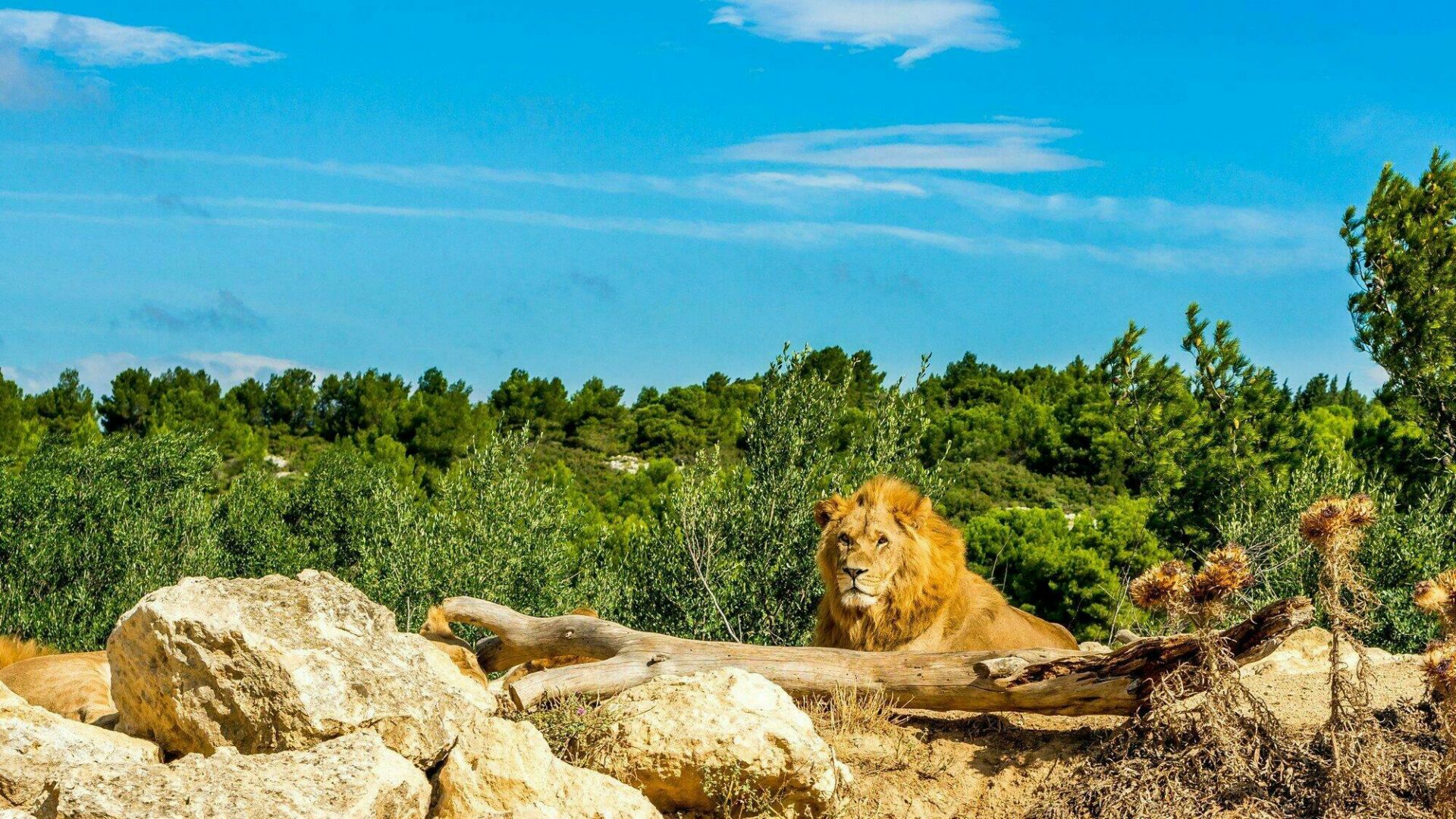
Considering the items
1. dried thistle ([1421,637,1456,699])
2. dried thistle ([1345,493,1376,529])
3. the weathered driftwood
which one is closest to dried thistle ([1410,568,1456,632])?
dried thistle ([1421,637,1456,699])

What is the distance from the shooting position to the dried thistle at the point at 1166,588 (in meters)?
7.14

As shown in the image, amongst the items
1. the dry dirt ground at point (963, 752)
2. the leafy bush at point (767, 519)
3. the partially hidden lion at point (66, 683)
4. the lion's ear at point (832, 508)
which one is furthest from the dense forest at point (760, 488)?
the partially hidden lion at point (66, 683)

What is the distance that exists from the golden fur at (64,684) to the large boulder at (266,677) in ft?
5.38

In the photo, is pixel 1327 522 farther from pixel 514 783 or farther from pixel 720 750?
pixel 514 783

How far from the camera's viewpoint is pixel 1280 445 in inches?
864

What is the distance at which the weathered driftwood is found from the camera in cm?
775

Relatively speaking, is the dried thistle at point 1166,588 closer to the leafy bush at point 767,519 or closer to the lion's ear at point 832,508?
the lion's ear at point 832,508

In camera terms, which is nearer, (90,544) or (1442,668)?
(1442,668)

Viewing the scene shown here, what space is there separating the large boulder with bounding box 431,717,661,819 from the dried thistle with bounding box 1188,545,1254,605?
3.21 meters

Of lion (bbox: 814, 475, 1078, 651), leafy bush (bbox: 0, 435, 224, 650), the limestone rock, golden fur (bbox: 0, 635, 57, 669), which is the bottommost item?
leafy bush (bbox: 0, 435, 224, 650)

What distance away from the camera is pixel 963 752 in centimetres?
815

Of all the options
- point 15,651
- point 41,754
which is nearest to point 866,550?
point 41,754

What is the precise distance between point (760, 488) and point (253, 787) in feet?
29.4

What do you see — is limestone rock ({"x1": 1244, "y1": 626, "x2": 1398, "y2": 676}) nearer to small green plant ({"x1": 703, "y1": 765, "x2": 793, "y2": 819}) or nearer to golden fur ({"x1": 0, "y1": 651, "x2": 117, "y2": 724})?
small green plant ({"x1": 703, "y1": 765, "x2": 793, "y2": 819})
